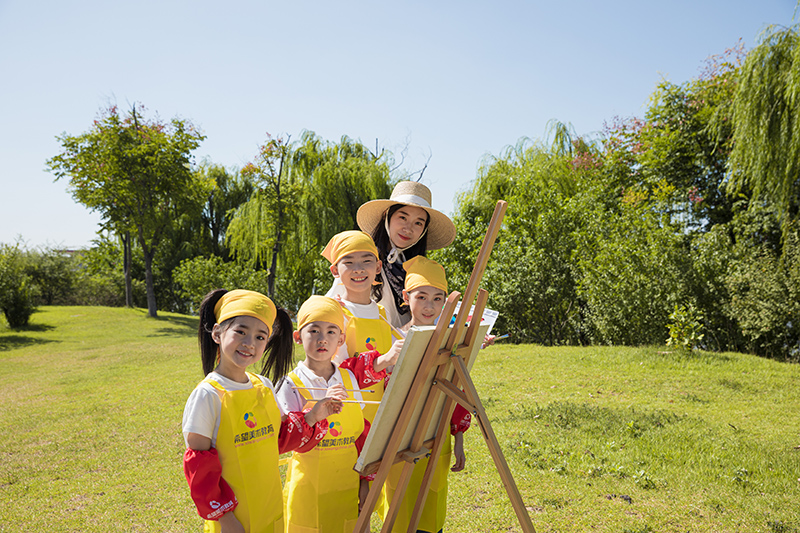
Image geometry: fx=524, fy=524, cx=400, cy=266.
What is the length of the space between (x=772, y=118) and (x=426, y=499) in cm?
1086

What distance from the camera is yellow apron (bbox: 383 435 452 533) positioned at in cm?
273

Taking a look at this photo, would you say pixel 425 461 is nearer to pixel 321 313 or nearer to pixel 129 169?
pixel 321 313

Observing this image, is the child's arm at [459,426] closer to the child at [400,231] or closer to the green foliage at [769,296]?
the child at [400,231]

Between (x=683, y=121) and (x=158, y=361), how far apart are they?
16.0 metres

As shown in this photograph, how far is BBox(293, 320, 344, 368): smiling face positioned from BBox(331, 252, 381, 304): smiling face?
32 cm

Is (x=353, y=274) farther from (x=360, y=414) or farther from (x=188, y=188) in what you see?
(x=188, y=188)

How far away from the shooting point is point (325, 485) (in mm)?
2475

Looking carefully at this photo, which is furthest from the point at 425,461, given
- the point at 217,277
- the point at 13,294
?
the point at 217,277

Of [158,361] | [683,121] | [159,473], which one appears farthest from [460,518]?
[683,121]

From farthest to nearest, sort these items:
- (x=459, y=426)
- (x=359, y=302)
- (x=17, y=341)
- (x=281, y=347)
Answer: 1. (x=17, y=341)
2. (x=459, y=426)
3. (x=359, y=302)
4. (x=281, y=347)

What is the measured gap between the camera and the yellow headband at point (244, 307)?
7.22ft

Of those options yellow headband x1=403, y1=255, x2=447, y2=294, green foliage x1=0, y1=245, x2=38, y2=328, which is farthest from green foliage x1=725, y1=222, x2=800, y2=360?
green foliage x1=0, y1=245, x2=38, y2=328

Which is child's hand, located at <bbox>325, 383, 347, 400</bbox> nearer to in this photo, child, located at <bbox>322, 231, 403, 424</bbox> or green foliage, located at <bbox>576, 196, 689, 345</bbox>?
child, located at <bbox>322, 231, 403, 424</bbox>

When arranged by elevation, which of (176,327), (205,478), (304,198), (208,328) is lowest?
(176,327)
